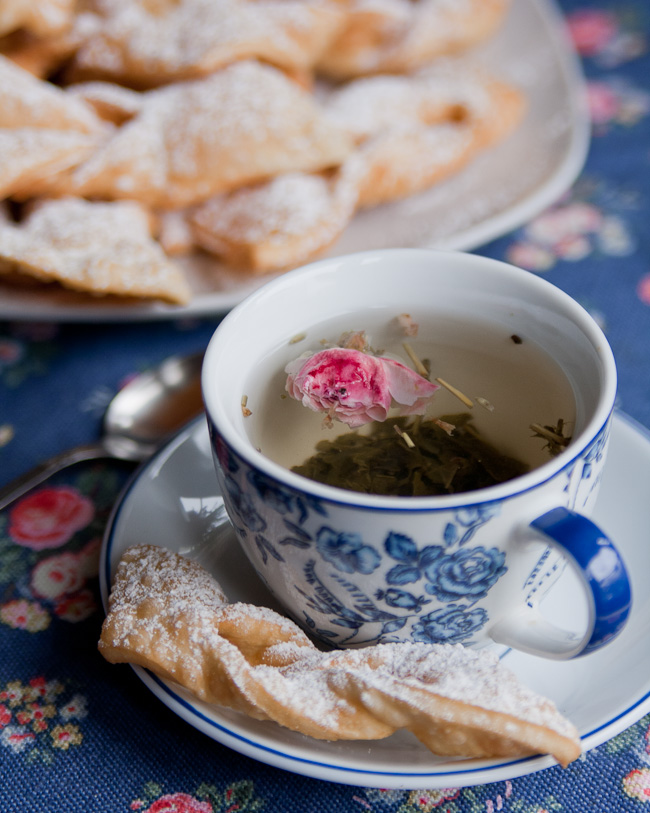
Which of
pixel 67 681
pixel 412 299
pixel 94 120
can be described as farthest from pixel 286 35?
pixel 67 681

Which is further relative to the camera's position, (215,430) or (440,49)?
(440,49)

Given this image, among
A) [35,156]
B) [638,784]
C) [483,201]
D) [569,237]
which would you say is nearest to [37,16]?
[35,156]

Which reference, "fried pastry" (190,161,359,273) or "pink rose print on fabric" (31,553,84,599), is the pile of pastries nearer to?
"fried pastry" (190,161,359,273)

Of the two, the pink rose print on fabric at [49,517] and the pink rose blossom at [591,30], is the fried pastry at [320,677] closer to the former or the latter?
the pink rose print on fabric at [49,517]

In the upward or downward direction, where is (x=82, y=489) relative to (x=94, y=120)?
downward

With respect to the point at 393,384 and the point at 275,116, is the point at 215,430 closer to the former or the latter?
the point at 393,384

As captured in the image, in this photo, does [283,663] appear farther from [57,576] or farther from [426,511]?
[57,576]

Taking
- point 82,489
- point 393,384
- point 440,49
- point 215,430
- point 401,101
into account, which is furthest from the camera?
point 440,49
